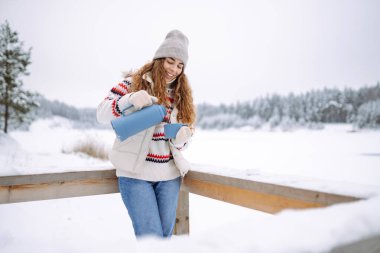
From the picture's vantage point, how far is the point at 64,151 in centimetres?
854

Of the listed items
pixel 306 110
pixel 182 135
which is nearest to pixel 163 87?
A: pixel 182 135

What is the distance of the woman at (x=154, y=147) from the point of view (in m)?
1.40

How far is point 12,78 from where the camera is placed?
12.0 meters

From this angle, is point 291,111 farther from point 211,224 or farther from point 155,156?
point 155,156

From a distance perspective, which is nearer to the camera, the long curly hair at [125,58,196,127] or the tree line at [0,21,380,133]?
the long curly hair at [125,58,196,127]

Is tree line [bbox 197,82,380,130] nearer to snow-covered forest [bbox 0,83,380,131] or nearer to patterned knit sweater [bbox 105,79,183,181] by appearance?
snow-covered forest [bbox 0,83,380,131]

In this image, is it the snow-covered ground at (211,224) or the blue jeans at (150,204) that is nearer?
the snow-covered ground at (211,224)

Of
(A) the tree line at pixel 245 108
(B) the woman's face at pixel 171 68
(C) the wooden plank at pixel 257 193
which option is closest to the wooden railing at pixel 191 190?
(C) the wooden plank at pixel 257 193

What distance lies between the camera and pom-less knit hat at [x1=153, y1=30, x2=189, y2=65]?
1.65 m

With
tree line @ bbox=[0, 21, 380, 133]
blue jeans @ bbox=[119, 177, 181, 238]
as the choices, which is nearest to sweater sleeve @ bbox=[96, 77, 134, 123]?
blue jeans @ bbox=[119, 177, 181, 238]

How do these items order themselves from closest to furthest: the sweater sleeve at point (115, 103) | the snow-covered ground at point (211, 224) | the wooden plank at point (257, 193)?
the snow-covered ground at point (211, 224) < the wooden plank at point (257, 193) < the sweater sleeve at point (115, 103)

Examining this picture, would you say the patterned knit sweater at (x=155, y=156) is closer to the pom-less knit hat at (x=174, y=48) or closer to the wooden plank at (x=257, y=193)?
the wooden plank at (x=257, y=193)

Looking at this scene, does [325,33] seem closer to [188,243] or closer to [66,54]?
[66,54]

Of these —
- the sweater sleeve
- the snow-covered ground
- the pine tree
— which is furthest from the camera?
the pine tree
